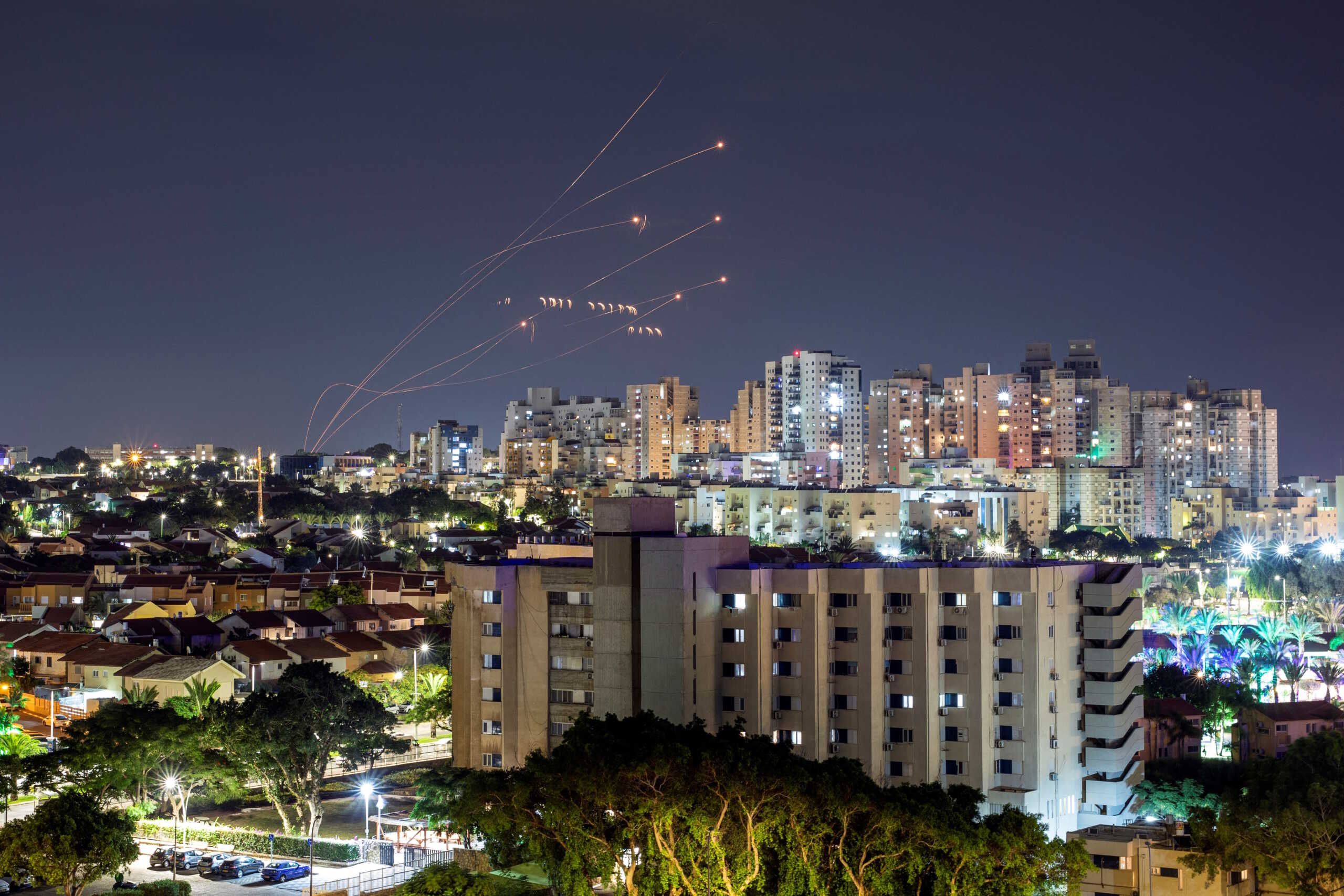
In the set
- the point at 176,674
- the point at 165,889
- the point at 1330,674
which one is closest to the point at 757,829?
the point at 165,889

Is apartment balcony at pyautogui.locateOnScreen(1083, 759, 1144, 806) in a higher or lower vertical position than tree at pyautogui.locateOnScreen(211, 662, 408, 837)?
lower

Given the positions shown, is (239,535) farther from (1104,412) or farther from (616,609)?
(1104,412)

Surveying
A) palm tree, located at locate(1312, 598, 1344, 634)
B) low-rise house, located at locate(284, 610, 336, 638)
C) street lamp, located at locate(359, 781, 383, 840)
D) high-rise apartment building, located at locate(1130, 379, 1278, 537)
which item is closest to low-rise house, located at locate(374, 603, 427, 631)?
low-rise house, located at locate(284, 610, 336, 638)

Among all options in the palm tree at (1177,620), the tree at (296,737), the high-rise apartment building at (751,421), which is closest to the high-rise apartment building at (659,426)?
the high-rise apartment building at (751,421)

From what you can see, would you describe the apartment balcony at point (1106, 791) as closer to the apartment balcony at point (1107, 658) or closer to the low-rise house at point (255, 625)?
the apartment balcony at point (1107, 658)

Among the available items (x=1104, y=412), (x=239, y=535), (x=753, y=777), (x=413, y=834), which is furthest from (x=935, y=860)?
(x=1104, y=412)

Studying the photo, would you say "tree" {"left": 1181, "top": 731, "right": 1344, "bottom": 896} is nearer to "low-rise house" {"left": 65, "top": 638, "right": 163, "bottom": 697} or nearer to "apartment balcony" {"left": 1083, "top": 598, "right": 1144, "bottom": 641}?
"apartment balcony" {"left": 1083, "top": 598, "right": 1144, "bottom": 641}

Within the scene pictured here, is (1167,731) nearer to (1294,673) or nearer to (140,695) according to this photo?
(1294,673)
